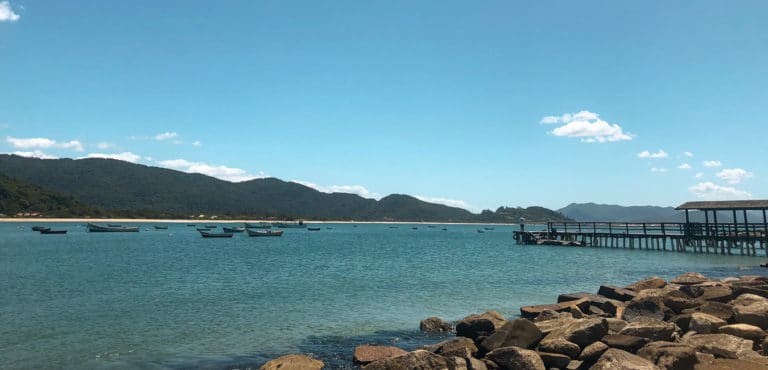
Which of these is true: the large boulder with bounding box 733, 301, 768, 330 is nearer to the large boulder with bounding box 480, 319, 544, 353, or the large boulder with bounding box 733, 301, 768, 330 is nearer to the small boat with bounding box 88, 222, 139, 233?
the large boulder with bounding box 480, 319, 544, 353

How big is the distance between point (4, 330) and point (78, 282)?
48.1 ft

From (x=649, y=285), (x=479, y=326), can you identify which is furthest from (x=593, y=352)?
(x=649, y=285)

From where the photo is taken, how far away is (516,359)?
1189cm

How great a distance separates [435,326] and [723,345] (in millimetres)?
9270

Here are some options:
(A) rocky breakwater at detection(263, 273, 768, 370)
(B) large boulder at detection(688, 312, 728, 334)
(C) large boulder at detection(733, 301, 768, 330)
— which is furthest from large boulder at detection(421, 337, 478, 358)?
(C) large boulder at detection(733, 301, 768, 330)

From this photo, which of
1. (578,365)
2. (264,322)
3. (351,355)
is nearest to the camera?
(578,365)

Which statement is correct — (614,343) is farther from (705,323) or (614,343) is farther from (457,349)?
(457,349)

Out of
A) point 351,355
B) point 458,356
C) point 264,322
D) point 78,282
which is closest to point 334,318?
point 264,322

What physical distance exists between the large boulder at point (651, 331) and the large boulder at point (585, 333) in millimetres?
598

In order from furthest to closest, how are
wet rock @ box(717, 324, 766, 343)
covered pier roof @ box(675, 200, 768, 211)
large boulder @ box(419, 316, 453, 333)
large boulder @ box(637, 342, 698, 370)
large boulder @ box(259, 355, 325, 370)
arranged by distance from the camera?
1. covered pier roof @ box(675, 200, 768, 211)
2. large boulder @ box(419, 316, 453, 333)
3. wet rock @ box(717, 324, 766, 343)
4. large boulder @ box(259, 355, 325, 370)
5. large boulder @ box(637, 342, 698, 370)

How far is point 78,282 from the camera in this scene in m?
31.6

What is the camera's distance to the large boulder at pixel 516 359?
38.2 feet

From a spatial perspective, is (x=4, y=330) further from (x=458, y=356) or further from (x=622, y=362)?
(x=622, y=362)

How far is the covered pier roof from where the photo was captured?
48.5m
